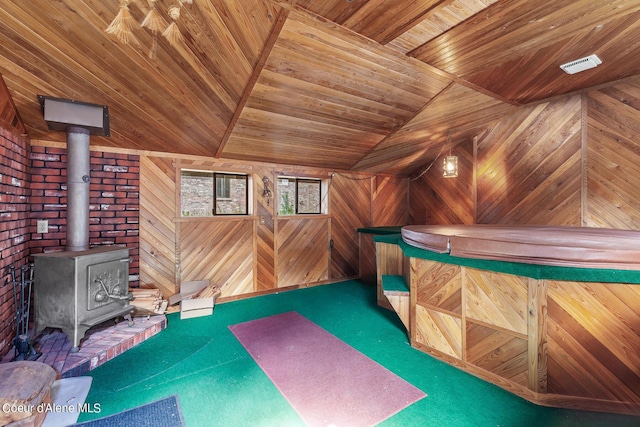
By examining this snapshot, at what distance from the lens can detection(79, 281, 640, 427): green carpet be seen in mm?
1654

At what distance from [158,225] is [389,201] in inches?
164

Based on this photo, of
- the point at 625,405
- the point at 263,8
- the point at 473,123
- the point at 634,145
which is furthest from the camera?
the point at 473,123

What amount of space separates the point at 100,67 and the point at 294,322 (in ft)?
9.94

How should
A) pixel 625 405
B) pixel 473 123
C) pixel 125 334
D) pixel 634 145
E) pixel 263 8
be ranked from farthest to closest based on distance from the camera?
pixel 473 123 → pixel 634 145 → pixel 125 334 → pixel 263 8 → pixel 625 405

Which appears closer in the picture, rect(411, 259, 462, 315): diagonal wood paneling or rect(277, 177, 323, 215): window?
rect(411, 259, 462, 315): diagonal wood paneling

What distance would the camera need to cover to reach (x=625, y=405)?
1638 millimetres

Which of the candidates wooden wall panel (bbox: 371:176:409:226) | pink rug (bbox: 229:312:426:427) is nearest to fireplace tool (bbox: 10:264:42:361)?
pink rug (bbox: 229:312:426:427)

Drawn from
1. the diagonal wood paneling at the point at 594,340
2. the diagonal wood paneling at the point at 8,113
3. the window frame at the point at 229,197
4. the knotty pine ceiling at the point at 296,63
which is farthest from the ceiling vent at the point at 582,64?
the diagonal wood paneling at the point at 8,113

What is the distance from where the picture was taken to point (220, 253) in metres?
3.86

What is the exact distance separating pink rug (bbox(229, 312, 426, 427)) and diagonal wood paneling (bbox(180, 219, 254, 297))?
1088 millimetres

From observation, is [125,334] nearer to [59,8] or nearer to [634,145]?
[59,8]

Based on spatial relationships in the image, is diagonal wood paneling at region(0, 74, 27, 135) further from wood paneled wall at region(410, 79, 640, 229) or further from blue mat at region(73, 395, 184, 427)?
wood paneled wall at region(410, 79, 640, 229)

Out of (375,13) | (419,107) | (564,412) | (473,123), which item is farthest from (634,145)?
(375,13)

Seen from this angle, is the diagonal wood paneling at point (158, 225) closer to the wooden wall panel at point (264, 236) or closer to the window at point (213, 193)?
the window at point (213, 193)
